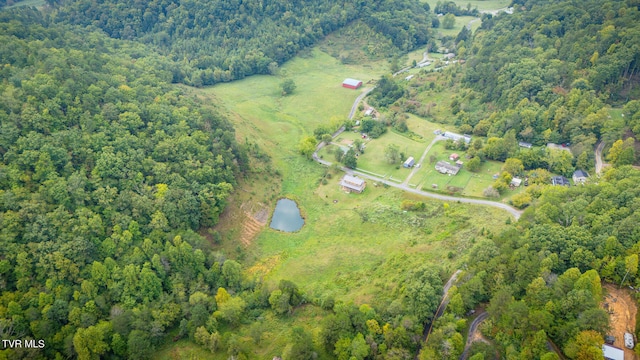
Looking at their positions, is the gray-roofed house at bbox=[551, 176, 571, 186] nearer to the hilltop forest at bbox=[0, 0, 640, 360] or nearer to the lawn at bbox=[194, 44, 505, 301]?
the hilltop forest at bbox=[0, 0, 640, 360]

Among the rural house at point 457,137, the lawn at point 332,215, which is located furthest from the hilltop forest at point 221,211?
the rural house at point 457,137

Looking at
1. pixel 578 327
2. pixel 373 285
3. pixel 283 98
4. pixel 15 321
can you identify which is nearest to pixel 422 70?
pixel 283 98

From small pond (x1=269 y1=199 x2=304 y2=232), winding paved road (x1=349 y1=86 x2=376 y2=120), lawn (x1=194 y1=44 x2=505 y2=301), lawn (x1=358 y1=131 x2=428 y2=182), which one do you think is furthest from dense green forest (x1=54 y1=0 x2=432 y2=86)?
small pond (x1=269 y1=199 x2=304 y2=232)

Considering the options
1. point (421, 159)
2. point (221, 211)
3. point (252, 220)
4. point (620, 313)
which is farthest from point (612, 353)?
point (221, 211)

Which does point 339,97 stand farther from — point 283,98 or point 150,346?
point 150,346

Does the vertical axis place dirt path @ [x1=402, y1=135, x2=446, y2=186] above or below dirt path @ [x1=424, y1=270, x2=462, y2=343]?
below
